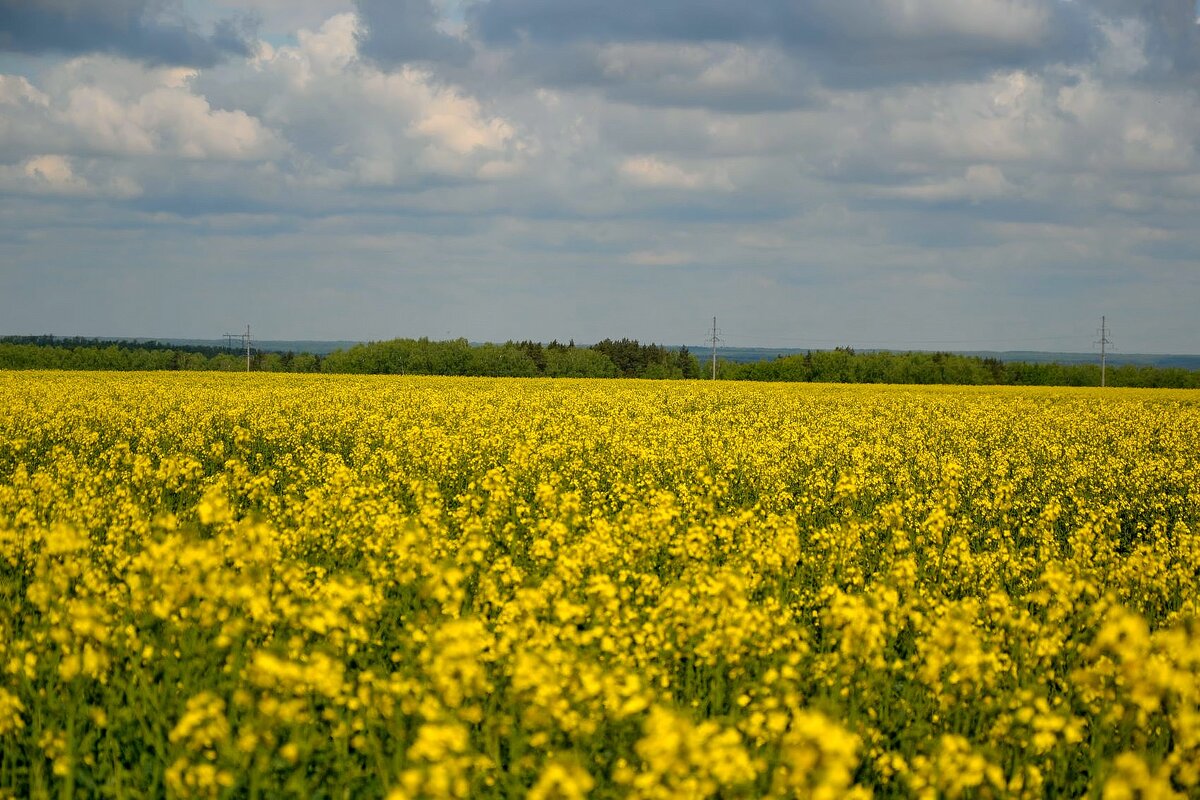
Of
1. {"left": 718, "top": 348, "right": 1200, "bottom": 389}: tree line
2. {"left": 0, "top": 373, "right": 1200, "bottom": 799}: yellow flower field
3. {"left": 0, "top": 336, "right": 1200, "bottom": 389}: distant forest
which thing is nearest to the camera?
{"left": 0, "top": 373, "right": 1200, "bottom": 799}: yellow flower field

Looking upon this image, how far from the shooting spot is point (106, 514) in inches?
423

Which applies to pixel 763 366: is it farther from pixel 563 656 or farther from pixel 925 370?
pixel 563 656

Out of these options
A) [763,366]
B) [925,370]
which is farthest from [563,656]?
[763,366]

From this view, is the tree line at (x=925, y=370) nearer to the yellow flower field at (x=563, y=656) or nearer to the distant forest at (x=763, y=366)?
the distant forest at (x=763, y=366)

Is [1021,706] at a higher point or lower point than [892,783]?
higher

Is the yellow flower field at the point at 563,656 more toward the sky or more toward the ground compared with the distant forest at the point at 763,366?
more toward the ground

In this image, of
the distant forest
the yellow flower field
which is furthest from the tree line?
the yellow flower field

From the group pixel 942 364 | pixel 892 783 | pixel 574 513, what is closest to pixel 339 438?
pixel 574 513

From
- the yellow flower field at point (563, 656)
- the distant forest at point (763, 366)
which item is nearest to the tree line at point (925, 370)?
the distant forest at point (763, 366)

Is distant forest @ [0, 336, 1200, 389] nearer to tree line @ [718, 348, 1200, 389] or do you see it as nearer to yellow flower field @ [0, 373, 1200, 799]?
tree line @ [718, 348, 1200, 389]

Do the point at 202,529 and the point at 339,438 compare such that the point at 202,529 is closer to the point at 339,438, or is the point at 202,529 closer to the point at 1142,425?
the point at 339,438

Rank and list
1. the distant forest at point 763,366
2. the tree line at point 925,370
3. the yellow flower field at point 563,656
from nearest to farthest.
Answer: the yellow flower field at point 563,656 → the distant forest at point 763,366 → the tree line at point 925,370

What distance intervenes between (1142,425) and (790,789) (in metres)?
30.8

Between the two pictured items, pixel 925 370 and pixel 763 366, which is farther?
pixel 763 366
